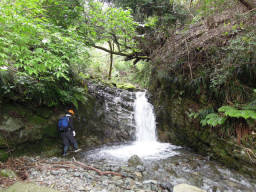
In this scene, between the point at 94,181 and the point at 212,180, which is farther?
the point at 212,180

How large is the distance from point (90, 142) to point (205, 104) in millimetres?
5302

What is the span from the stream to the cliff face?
515mm

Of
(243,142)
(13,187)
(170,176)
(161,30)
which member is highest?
(161,30)

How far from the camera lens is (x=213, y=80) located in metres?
4.76

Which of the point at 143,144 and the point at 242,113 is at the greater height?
the point at 242,113

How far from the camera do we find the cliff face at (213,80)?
4.11 meters

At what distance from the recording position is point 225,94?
481 cm

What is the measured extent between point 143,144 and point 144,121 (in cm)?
140

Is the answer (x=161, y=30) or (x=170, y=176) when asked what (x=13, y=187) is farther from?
(x=161, y=30)

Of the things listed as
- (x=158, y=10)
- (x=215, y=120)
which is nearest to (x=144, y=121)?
(x=215, y=120)

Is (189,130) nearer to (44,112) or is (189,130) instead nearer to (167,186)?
(167,186)

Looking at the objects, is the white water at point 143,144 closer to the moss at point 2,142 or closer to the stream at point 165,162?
the stream at point 165,162

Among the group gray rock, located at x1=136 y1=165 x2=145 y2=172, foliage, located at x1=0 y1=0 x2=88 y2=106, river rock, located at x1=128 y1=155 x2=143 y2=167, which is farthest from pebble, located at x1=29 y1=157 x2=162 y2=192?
foliage, located at x1=0 y1=0 x2=88 y2=106

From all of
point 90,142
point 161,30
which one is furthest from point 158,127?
point 161,30
